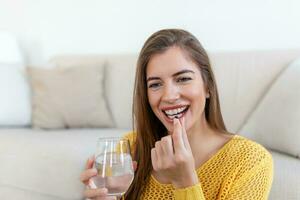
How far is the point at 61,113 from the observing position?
7.95 feet

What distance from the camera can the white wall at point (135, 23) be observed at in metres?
2.25

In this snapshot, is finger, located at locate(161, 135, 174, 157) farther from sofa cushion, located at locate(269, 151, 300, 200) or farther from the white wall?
the white wall

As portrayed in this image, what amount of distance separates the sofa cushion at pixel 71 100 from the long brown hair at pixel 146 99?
3.79 feet

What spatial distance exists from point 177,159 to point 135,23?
1872 mm

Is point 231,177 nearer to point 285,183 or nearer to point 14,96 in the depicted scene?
point 285,183

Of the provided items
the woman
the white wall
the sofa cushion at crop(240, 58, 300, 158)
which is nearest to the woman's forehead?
the woman

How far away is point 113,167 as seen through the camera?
0.93 m

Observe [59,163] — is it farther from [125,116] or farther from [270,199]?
[270,199]

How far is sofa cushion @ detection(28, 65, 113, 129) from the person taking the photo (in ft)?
7.95

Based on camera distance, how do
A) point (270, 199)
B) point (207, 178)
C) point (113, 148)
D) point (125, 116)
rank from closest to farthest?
point (113, 148)
point (207, 178)
point (270, 199)
point (125, 116)

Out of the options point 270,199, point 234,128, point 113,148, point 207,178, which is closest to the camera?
point 113,148

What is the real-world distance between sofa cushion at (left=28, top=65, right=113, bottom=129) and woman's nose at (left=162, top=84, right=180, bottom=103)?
1.34 m

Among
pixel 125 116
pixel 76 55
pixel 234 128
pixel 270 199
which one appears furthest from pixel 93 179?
pixel 76 55

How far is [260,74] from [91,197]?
1.18 m
